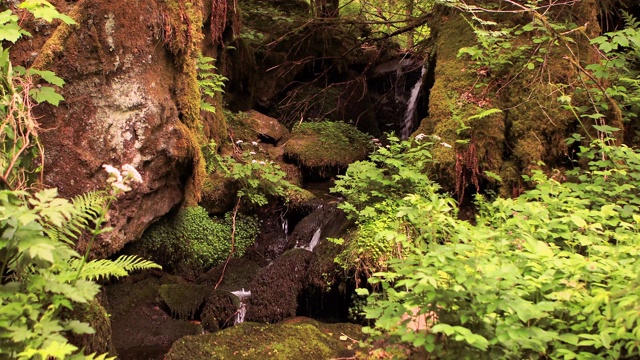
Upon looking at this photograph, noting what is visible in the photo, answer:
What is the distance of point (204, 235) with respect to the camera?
7223mm

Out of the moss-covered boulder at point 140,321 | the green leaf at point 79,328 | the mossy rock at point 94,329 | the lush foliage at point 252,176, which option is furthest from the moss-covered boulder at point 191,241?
the green leaf at point 79,328

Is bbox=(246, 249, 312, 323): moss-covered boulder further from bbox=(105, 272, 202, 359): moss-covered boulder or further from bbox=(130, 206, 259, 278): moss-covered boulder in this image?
bbox=(130, 206, 259, 278): moss-covered boulder

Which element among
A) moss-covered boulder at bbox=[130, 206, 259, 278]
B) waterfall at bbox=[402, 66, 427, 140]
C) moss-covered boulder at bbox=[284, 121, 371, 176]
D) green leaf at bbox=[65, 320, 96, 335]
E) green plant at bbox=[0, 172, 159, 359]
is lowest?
moss-covered boulder at bbox=[130, 206, 259, 278]

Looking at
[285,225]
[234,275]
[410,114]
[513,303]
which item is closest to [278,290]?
[234,275]

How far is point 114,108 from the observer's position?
16.8ft

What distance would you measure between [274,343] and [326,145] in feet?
20.1

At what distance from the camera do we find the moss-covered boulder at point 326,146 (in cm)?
930

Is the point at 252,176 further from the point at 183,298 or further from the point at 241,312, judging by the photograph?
the point at 241,312

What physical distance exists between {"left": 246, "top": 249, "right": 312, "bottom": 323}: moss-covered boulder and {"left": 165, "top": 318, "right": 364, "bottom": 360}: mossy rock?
0.89m

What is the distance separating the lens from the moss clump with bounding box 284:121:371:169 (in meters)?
9.31

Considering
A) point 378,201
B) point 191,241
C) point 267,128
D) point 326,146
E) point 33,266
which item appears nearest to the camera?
point 33,266

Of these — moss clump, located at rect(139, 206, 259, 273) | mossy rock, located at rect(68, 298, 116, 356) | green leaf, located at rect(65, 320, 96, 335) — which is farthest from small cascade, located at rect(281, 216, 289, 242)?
green leaf, located at rect(65, 320, 96, 335)

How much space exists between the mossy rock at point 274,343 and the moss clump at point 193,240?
8.93 ft

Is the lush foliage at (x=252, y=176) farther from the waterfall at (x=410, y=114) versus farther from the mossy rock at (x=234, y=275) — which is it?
the waterfall at (x=410, y=114)
